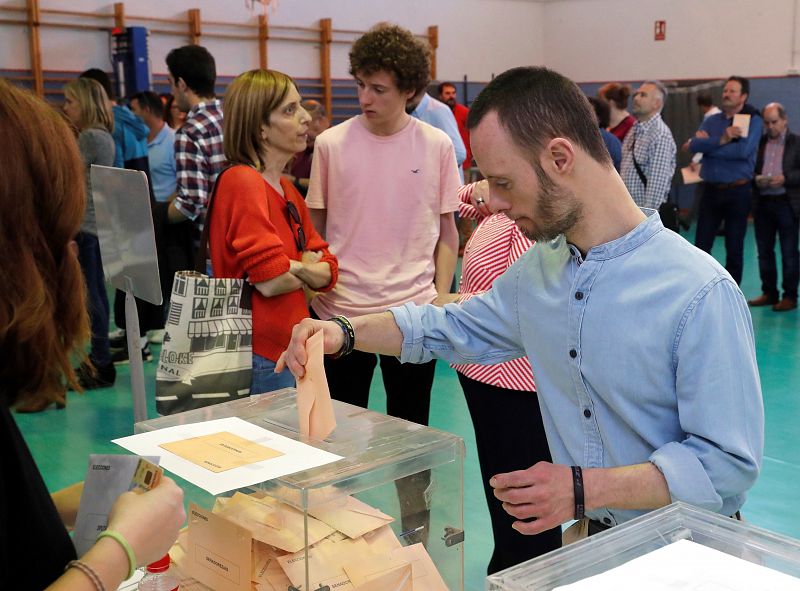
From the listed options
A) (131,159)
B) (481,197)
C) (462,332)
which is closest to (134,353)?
(481,197)

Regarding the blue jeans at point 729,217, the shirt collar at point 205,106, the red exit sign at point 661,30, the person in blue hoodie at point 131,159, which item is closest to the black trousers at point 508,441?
the shirt collar at point 205,106

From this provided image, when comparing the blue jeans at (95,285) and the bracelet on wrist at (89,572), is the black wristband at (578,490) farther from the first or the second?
the blue jeans at (95,285)

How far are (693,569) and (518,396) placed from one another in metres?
1.35

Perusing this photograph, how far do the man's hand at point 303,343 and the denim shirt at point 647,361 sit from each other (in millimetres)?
379

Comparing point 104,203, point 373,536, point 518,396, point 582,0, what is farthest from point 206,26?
point 373,536

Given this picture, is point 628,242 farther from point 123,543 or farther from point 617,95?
point 617,95

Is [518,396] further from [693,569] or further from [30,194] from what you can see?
[30,194]

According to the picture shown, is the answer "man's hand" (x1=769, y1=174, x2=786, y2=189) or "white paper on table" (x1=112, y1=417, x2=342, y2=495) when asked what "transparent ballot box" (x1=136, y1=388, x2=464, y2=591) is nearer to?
"white paper on table" (x1=112, y1=417, x2=342, y2=495)

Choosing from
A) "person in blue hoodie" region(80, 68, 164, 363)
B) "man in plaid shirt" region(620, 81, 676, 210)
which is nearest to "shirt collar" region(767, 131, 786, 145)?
"man in plaid shirt" region(620, 81, 676, 210)

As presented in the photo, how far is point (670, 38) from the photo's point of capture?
1417 centimetres

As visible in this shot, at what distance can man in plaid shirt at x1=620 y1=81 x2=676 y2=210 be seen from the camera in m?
6.59

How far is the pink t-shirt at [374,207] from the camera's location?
301 centimetres

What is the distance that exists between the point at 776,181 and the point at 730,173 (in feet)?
1.24

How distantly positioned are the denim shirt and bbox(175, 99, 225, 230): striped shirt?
245cm
